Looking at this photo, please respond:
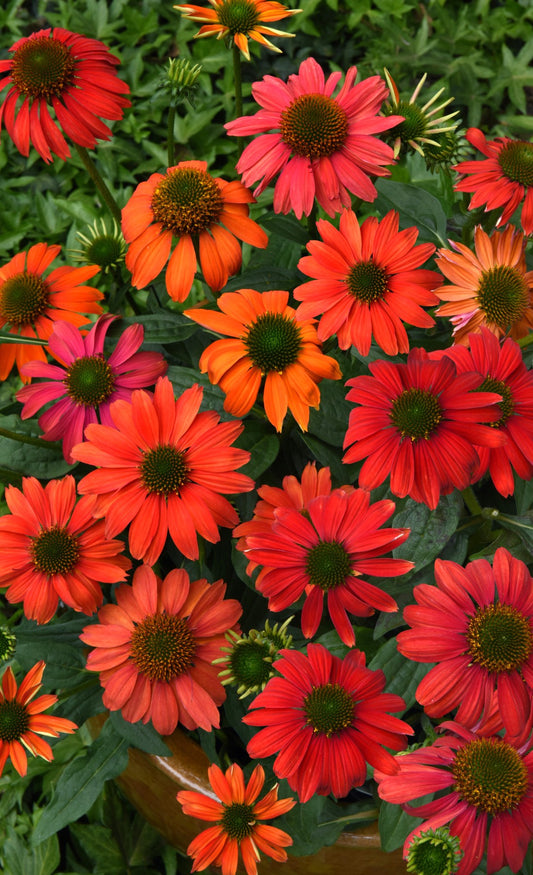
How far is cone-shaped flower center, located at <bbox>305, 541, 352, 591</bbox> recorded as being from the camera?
0.73 metres

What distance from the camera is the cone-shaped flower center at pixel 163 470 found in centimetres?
76

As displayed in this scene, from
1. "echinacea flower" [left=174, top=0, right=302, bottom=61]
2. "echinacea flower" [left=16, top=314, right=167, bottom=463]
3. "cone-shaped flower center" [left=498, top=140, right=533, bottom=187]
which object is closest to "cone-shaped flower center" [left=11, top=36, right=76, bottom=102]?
"echinacea flower" [left=174, top=0, right=302, bottom=61]

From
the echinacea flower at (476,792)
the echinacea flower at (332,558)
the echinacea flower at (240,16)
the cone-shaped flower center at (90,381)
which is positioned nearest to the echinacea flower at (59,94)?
the echinacea flower at (240,16)

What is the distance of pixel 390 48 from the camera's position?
203cm

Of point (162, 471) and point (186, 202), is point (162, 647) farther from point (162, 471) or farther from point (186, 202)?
point (186, 202)

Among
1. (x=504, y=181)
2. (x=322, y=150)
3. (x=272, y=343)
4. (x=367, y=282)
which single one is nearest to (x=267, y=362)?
(x=272, y=343)

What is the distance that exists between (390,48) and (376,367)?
156 cm

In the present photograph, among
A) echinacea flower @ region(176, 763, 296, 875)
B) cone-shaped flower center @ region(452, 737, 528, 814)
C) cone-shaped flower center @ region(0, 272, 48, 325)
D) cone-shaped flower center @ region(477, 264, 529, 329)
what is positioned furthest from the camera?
cone-shaped flower center @ region(0, 272, 48, 325)

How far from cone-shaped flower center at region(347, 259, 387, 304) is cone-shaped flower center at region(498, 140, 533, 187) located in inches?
7.8

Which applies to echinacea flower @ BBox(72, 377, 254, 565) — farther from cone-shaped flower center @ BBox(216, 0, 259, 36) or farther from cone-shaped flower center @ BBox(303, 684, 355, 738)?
cone-shaped flower center @ BBox(216, 0, 259, 36)

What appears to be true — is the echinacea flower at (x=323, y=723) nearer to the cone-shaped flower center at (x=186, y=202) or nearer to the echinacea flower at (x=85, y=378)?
the echinacea flower at (x=85, y=378)

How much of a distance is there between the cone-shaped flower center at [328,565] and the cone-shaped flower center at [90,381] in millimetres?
273

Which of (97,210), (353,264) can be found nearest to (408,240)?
(353,264)

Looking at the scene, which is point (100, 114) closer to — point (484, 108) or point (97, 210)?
point (97, 210)
